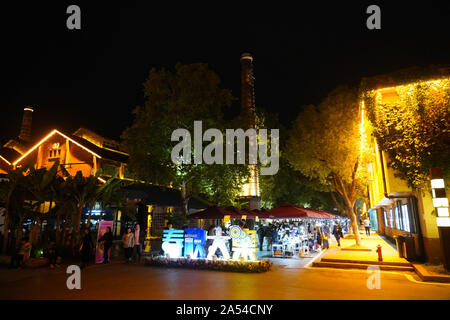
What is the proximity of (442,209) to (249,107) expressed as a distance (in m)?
23.3

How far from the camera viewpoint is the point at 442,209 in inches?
423

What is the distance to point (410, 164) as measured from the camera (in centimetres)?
1190

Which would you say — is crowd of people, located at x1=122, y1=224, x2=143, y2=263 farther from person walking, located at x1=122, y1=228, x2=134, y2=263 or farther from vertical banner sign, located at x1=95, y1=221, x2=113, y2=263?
vertical banner sign, located at x1=95, y1=221, x2=113, y2=263

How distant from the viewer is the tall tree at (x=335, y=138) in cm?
1786

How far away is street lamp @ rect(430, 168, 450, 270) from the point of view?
10.5 meters

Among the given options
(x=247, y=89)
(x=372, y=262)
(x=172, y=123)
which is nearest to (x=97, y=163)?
(x=172, y=123)

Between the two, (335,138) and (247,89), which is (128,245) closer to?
(335,138)

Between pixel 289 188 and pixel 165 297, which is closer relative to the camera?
pixel 165 297

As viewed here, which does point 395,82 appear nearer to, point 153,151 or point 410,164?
point 410,164

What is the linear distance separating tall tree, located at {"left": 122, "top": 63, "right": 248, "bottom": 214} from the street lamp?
11.0 metres
